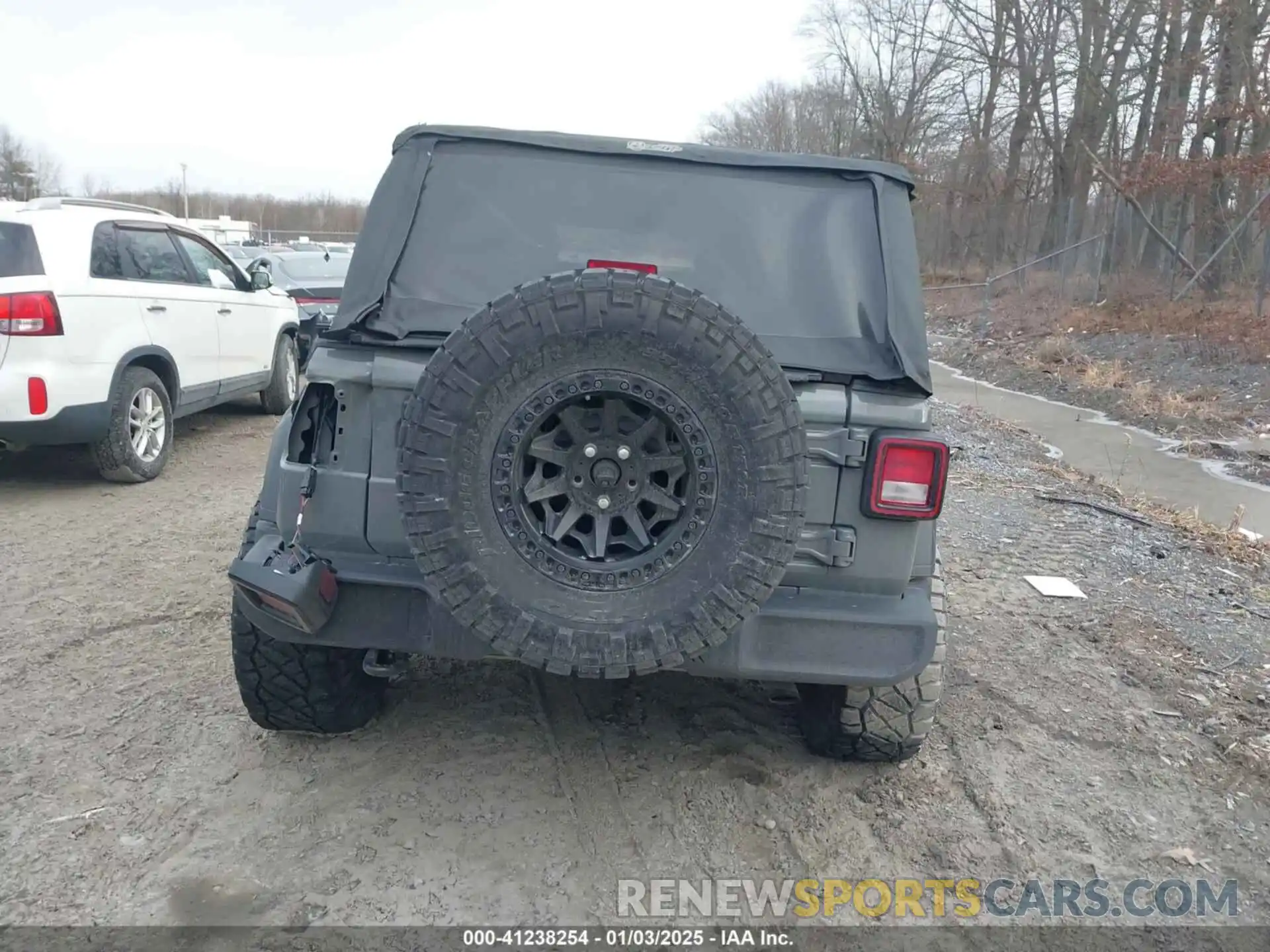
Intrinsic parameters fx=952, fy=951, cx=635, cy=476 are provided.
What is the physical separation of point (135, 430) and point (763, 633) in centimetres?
536

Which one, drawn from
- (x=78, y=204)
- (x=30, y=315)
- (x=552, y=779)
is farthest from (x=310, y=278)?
(x=552, y=779)

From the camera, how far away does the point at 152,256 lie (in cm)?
678

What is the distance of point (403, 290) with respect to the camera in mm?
2924

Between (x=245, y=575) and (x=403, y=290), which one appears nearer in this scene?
(x=245, y=575)

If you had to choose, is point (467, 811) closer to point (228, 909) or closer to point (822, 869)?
point (228, 909)

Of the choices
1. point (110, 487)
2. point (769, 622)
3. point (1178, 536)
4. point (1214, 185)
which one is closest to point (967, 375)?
point (1214, 185)

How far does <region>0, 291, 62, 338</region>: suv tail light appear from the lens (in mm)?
5500

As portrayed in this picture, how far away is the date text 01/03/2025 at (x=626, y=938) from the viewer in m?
2.39

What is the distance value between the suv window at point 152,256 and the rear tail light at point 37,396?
1167 mm

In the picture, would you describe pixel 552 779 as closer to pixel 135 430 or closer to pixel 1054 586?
pixel 1054 586

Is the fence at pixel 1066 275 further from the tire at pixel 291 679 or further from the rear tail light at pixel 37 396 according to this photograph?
the tire at pixel 291 679

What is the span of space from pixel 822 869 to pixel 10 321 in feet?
17.7

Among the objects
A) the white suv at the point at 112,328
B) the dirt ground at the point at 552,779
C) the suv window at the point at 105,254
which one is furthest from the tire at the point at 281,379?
the dirt ground at the point at 552,779

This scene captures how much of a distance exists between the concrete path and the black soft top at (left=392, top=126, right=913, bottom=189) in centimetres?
570
